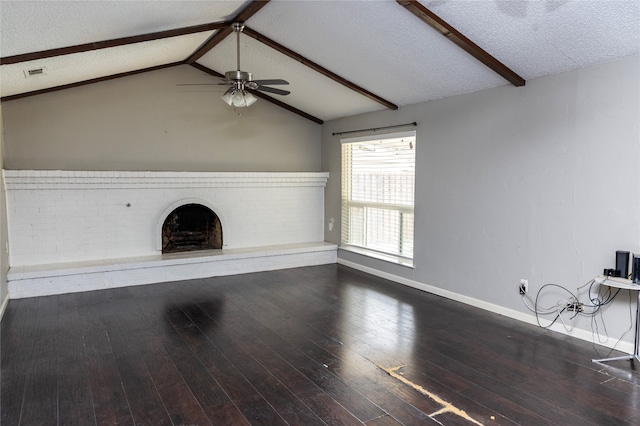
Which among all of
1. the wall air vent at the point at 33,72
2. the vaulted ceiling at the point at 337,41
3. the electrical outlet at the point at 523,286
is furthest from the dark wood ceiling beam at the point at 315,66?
the electrical outlet at the point at 523,286

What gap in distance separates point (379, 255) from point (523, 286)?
2.25 m

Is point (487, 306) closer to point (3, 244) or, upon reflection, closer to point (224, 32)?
point (224, 32)

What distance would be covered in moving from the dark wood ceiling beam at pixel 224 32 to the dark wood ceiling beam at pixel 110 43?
0.60ft

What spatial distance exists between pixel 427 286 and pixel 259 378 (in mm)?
2838

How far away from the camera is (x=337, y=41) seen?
14.3 ft

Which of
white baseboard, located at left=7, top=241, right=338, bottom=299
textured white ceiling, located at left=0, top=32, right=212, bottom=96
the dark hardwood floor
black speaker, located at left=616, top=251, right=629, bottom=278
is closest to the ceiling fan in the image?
textured white ceiling, located at left=0, top=32, right=212, bottom=96

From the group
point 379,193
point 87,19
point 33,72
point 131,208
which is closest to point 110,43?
point 87,19

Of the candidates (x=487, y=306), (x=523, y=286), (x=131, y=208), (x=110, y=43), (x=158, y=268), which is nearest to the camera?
(x=110, y=43)

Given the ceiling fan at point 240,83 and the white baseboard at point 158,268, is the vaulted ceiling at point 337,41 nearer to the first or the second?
the ceiling fan at point 240,83

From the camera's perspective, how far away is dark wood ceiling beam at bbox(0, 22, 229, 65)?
3.56 metres

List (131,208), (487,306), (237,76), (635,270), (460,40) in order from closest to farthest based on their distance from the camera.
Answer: (635,270), (460,40), (237,76), (487,306), (131,208)

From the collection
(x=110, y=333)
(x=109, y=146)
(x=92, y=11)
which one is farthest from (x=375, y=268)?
(x=92, y=11)

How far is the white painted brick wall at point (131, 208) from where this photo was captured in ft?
16.9

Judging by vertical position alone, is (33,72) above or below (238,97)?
above
